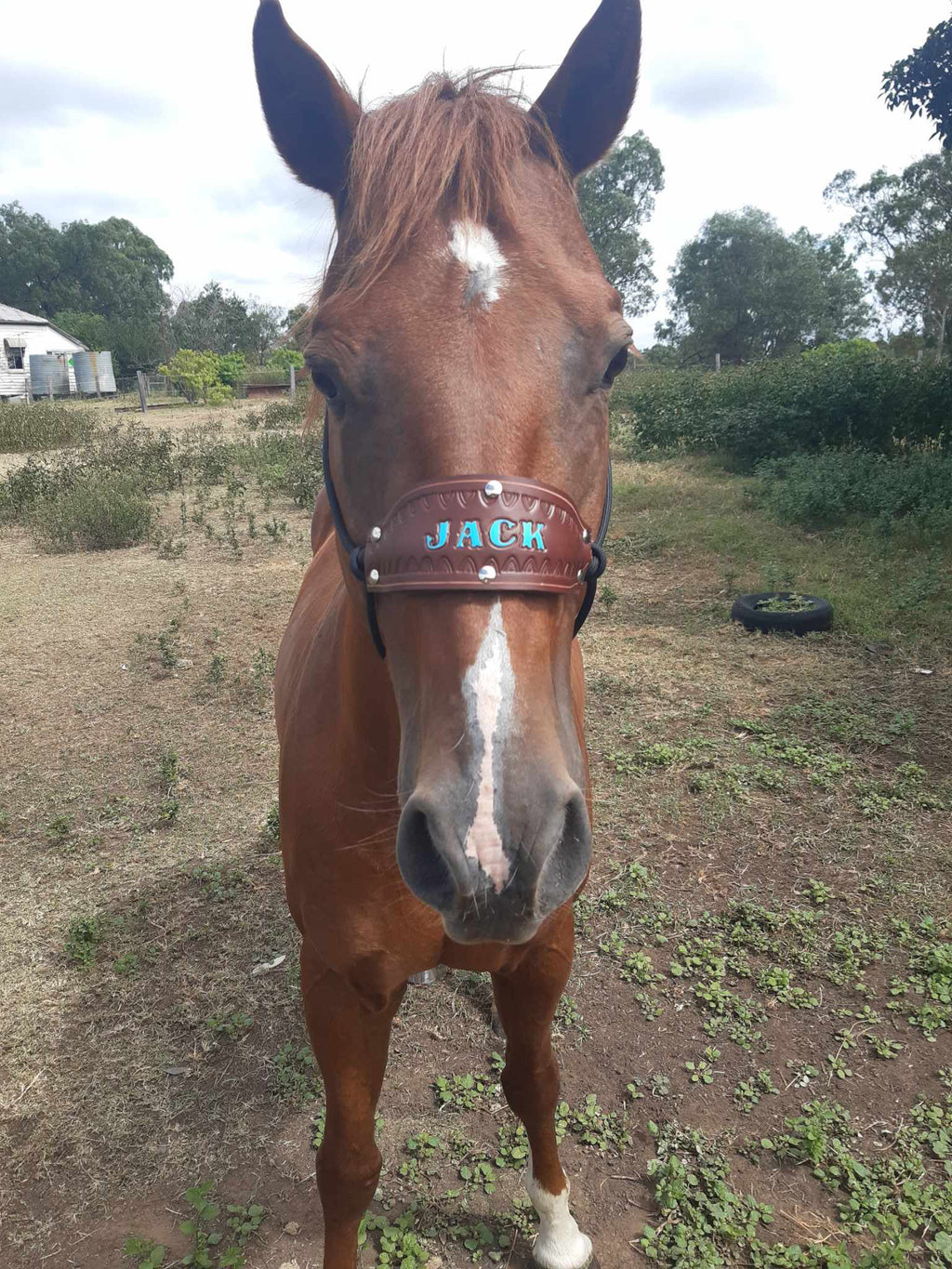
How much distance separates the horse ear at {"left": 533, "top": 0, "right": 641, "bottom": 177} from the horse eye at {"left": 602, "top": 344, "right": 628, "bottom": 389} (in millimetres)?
507

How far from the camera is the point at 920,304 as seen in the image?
42.1 metres

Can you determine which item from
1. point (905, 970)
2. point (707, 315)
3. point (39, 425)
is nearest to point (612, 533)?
point (905, 970)

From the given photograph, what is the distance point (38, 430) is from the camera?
17938 mm

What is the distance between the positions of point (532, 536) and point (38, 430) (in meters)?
20.4

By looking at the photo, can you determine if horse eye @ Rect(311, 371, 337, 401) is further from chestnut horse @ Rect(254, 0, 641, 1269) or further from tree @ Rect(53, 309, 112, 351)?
tree @ Rect(53, 309, 112, 351)

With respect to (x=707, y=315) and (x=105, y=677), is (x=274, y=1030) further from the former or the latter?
(x=707, y=315)

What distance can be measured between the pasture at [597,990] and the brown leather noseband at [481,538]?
6.56ft

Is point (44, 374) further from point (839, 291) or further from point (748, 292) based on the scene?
point (839, 291)

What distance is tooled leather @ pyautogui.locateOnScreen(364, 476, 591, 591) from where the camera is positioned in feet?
3.43

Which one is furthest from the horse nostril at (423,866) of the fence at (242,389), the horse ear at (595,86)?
the fence at (242,389)

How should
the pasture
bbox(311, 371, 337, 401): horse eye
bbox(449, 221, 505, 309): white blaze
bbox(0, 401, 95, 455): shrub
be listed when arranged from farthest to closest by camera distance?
bbox(0, 401, 95, 455): shrub < the pasture < bbox(311, 371, 337, 401): horse eye < bbox(449, 221, 505, 309): white blaze

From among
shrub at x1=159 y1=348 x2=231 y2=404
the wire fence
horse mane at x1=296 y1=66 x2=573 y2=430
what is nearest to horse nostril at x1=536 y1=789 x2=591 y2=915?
horse mane at x1=296 y1=66 x2=573 y2=430

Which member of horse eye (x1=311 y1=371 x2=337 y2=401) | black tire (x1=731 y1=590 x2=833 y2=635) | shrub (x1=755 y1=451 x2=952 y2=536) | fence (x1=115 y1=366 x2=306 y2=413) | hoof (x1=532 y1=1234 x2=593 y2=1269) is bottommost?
hoof (x1=532 y1=1234 x2=593 y2=1269)

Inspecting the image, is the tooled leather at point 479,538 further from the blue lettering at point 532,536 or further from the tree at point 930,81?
the tree at point 930,81
